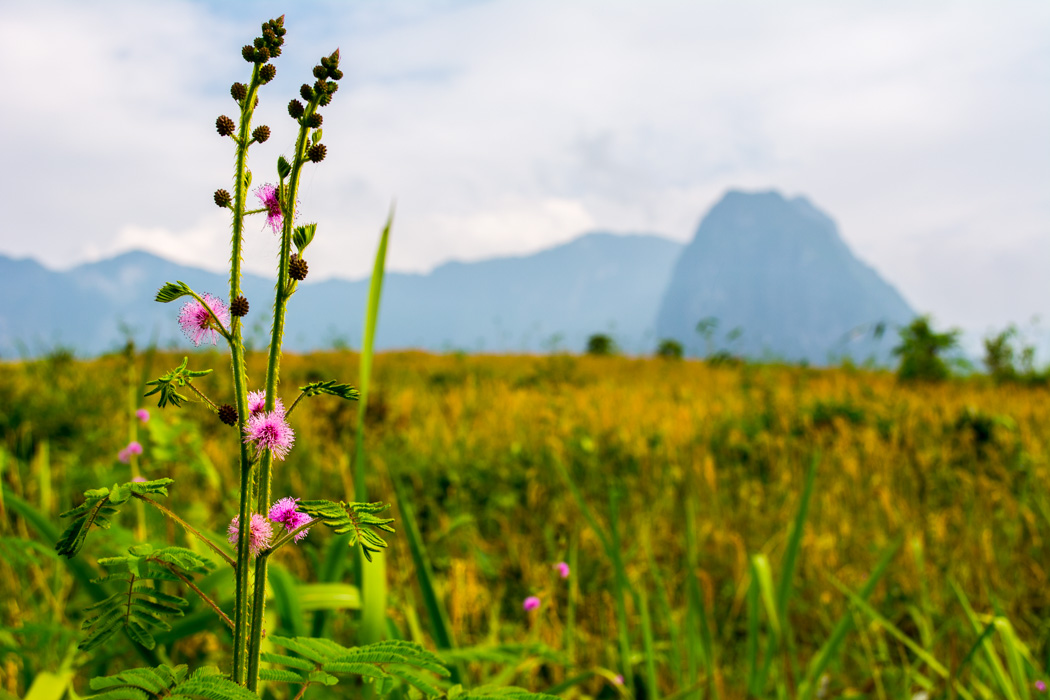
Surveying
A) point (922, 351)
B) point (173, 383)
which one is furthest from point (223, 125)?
point (922, 351)

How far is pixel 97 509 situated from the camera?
54 cm

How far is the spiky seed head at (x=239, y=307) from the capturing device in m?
0.49

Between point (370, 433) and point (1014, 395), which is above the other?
point (1014, 395)

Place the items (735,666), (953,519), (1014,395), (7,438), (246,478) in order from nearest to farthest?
(246,478) → (735,666) → (953,519) → (7,438) → (1014,395)

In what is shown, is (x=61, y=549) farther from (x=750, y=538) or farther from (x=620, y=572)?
(x=750, y=538)

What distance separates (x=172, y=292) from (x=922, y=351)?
26.0 ft

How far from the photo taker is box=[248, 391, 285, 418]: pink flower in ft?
1.66

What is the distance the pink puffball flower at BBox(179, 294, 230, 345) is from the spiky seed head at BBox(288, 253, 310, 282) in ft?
0.25

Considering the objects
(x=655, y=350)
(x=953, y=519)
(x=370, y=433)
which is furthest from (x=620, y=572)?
(x=655, y=350)

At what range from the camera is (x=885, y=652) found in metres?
1.97

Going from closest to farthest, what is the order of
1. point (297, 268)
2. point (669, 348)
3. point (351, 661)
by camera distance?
point (297, 268) → point (351, 661) → point (669, 348)

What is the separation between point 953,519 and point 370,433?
3270 millimetres

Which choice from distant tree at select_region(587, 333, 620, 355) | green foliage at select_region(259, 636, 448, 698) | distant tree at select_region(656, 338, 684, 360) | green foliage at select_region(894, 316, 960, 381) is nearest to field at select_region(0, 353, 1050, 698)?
green foliage at select_region(259, 636, 448, 698)

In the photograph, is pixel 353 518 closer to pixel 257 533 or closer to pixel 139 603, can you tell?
pixel 257 533
